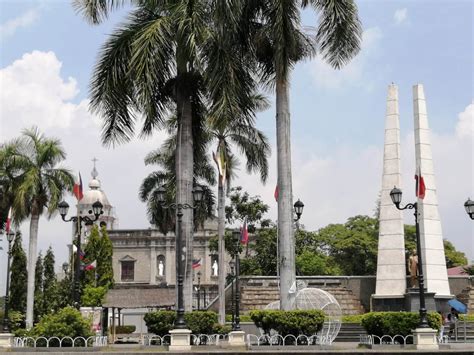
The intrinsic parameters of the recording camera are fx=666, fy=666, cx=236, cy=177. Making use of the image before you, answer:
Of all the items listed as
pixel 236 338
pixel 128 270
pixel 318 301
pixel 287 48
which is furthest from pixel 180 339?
pixel 128 270

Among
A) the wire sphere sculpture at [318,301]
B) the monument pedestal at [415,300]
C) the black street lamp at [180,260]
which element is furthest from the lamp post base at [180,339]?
the monument pedestal at [415,300]

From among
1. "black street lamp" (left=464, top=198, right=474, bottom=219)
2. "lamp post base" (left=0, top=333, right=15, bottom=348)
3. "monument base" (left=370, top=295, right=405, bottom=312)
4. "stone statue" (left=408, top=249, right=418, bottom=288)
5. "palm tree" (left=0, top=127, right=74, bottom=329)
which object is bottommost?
"lamp post base" (left=0, top=333, right=15, bottom=348)

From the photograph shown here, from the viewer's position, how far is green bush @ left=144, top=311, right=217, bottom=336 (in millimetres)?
21500

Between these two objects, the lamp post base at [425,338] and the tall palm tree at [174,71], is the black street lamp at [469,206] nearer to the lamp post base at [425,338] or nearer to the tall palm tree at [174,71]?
the lamp post base at [425,338]

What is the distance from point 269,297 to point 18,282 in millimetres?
17247

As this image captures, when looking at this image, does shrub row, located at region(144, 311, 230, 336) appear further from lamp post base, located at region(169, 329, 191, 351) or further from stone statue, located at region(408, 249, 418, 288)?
stone statue, located at region(408, 249, 418, 288)

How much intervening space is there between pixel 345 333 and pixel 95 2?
19.0 metres

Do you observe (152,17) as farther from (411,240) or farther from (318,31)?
(411,240)

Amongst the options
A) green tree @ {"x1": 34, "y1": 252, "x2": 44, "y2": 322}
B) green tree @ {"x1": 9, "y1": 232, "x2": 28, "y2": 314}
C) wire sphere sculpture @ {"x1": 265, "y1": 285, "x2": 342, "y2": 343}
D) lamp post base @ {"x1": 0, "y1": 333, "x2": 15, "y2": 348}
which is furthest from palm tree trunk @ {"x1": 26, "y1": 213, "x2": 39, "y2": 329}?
wire sphere sculpture @ {"x1": 265, "y1": 285, "x2": 342, "y2": 343}

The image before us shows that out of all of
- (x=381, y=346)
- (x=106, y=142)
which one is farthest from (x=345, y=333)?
(x=106, y=142)

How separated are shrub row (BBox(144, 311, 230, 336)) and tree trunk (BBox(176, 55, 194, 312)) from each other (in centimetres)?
55

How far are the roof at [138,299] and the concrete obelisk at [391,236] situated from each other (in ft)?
41.8

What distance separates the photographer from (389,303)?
119 ft

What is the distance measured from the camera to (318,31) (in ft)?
71.7
